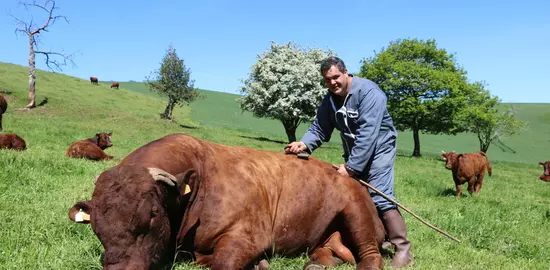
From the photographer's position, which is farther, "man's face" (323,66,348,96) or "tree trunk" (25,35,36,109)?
"tree trunk" (25,35,36,109)

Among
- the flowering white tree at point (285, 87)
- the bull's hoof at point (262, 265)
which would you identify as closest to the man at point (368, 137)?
the bull's hoof at point (262, 265)

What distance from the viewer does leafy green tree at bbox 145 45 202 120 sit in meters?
39.5

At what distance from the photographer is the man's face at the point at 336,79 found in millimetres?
5594

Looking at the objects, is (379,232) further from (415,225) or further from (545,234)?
(545,234)

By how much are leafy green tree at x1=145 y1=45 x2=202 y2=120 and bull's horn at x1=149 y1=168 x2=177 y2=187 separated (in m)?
36.5

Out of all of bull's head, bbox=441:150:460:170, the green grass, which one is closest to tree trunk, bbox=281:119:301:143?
the green grass

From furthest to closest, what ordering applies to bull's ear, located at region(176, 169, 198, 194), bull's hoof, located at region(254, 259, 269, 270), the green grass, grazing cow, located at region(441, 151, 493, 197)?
grazing cow, located at region(441, 151, 493, 197) < the green grass < bull's hoof, located at region(254, 259, 269, 270) < bull's ear, located at region(176, 169, 198, 194)

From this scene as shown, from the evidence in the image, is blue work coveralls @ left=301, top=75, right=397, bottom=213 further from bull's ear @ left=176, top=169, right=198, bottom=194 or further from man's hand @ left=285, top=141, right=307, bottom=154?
bull's ear @ left=176, top=169, right=198, bottom=194

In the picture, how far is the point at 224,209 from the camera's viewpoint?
175 inches

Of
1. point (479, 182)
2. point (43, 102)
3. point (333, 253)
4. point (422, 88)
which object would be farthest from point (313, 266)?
point (422, 88)

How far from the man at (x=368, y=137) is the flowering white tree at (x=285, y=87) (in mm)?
30158

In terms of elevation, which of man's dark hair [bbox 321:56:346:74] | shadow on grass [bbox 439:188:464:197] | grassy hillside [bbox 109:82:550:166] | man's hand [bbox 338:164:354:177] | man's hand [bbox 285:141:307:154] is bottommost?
grassy hillside [bbox 109:82:550:166]

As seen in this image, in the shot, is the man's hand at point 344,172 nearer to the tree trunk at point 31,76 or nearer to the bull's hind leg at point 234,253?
the bull's hind leg at point 234,253

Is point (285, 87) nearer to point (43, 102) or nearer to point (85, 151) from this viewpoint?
point (43, 102)
